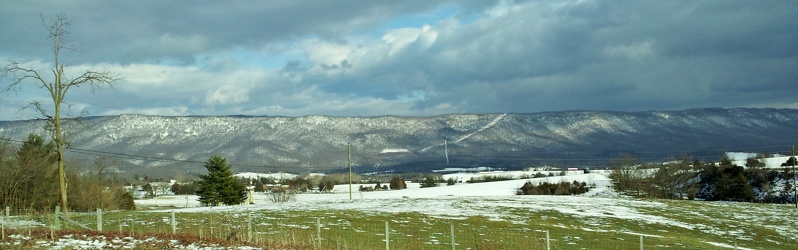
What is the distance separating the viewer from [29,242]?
2167 cm

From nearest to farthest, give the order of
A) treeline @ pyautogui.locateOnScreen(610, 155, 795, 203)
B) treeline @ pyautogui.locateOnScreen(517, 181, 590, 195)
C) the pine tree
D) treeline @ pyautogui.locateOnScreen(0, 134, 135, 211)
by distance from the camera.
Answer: treeline @ pyautogui.locateOnScreen(0, 134, 135, 211), the pine tree, treeline @ pyautogui.locateOnScreen(610, 155, 795, 203), treeline @ pyautogui.locateOnScreen(517, 181, 590, 195)

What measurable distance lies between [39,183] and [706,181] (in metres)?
116

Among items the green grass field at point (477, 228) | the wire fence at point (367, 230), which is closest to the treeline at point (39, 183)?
the green grass field at point (477, 228)

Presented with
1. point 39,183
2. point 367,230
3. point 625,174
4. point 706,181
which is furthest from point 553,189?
point 367,230

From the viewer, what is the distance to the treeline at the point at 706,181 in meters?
113

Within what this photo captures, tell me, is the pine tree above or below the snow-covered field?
above

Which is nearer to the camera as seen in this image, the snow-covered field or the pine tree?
the snow-covered field

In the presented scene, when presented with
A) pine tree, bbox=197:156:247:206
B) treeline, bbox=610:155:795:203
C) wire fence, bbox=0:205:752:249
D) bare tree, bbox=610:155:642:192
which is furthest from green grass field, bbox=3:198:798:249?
bare tree, bbox=610:155:642:192

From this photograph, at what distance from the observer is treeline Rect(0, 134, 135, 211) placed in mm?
64562

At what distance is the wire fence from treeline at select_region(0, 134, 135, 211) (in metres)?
23.8

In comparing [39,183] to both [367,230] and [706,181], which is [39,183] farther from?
[706,181]

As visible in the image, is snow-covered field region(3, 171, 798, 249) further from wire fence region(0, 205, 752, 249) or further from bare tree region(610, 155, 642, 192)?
bare tree region(610, 155, 642, 192)

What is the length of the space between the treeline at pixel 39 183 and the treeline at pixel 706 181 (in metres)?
95.8

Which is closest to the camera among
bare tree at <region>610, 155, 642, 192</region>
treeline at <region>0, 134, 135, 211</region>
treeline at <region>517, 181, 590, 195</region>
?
treeline at <region>0, 134, 135, 211</region>
